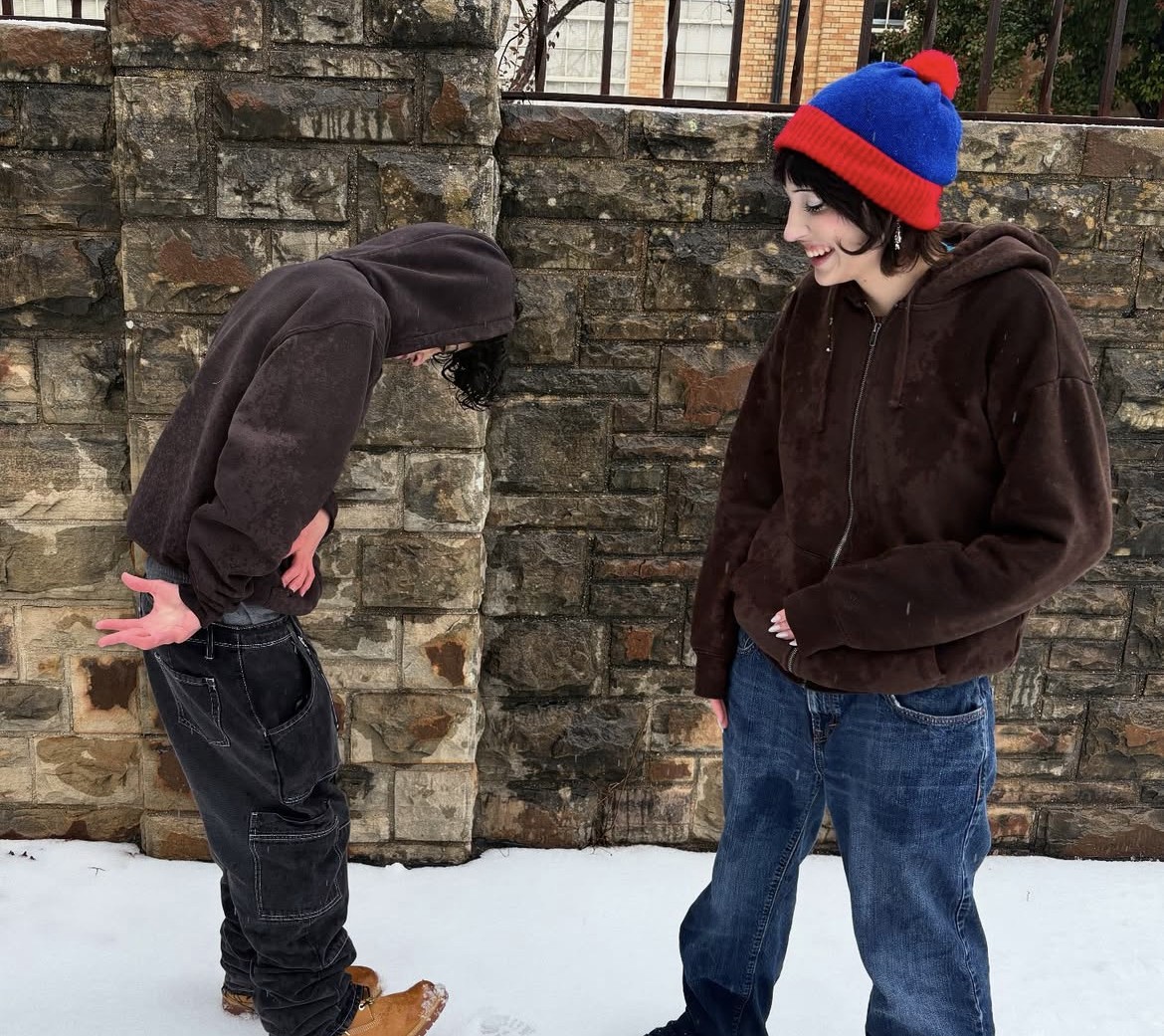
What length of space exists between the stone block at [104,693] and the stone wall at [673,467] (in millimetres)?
1033

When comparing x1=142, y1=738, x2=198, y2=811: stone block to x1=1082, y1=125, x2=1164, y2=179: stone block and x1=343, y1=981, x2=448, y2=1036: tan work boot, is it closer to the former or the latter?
x1=343, y1=981, x2=448, y2=1036: tan work boot

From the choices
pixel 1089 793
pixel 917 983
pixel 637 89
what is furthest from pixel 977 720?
pixel 637 89

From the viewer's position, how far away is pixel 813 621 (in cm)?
176

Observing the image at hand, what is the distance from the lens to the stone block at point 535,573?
9.80 feet

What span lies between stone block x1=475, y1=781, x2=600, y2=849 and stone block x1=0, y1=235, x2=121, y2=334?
1.79 meters

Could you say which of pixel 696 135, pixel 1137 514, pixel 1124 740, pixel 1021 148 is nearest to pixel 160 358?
pixel 696 135

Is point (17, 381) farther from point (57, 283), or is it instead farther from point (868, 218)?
point (868, 218)

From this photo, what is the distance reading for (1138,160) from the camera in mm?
2883

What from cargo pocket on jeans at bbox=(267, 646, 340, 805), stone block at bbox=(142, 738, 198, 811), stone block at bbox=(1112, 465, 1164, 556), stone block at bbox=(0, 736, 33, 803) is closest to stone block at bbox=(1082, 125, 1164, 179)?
stone block at bbox=(1112, 465, 1164, 556)

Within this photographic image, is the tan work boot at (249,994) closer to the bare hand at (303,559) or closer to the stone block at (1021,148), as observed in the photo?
the bare hand at (303,559)

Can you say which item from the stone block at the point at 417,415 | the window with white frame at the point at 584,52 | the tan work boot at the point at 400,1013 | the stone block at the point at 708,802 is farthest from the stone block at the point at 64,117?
the window with white frame at the point at 584,52

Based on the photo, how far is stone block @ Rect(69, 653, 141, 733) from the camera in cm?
294

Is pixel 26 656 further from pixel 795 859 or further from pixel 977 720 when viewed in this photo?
pixel 977 720

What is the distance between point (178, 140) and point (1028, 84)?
1098 centimetres
